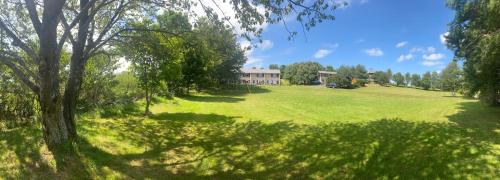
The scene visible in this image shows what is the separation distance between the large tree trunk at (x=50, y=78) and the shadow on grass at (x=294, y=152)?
0.86m

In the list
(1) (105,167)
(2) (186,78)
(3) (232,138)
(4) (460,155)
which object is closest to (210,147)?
(3) (232,138)

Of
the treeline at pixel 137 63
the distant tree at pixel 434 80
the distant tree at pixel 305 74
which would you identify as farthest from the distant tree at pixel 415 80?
the treeline at pixel 137 63

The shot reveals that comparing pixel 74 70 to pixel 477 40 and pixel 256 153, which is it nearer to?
pixel 256 153

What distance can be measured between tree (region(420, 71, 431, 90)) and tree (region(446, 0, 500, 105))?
87.2 meters

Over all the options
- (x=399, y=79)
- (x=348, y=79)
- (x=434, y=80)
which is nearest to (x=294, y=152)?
(x=348, y=79)

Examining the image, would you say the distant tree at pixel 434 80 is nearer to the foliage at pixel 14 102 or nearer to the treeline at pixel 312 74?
the treeline at pixel 312 74

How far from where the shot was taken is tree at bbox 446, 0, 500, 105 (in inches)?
483

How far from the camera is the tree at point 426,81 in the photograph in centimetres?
9604

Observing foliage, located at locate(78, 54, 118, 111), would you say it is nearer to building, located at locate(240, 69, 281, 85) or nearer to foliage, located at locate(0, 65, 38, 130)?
foliage, located at locate(0, 65, 38, 130)

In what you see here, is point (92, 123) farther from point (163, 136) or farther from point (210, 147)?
point (210, 147)

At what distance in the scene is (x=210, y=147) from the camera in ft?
32.2

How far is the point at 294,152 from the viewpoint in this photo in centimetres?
926

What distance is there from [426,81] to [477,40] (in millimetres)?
95272

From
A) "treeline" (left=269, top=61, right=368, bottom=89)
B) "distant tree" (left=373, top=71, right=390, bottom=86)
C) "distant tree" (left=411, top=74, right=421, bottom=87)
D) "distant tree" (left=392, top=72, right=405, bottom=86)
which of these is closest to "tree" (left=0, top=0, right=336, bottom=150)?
"treeline" (left=269, top=61, right=368, bottom=89)
